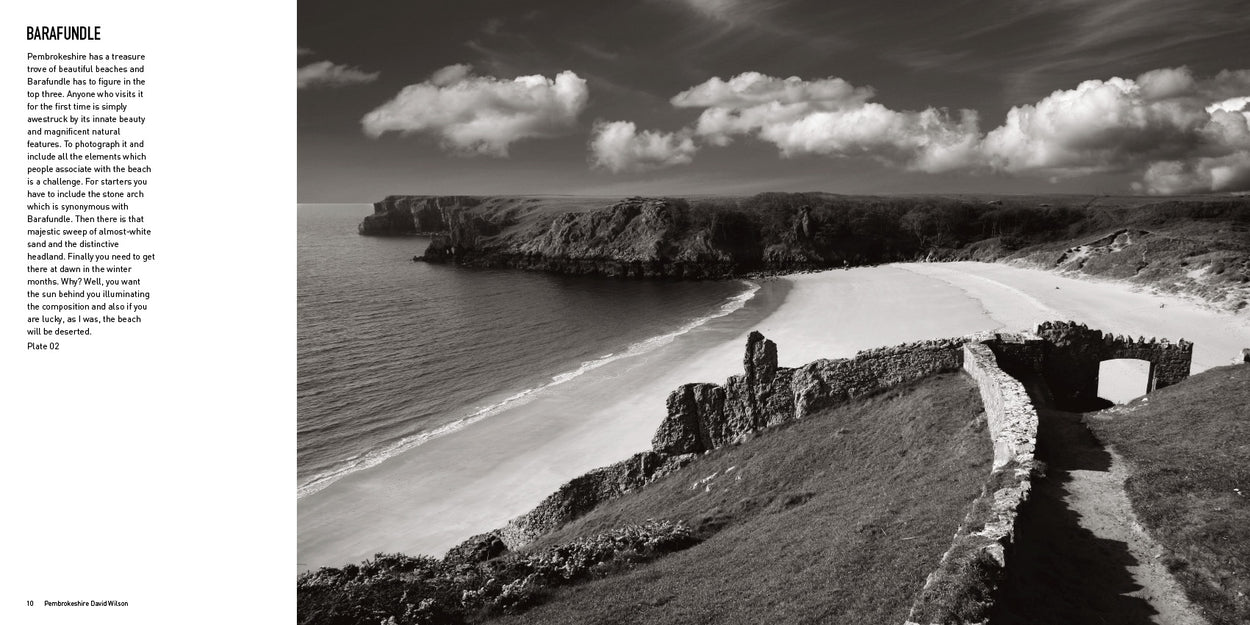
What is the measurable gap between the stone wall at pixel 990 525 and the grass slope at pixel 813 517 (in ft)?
1.87

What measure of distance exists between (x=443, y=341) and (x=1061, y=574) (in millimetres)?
46050

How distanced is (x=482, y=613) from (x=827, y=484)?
871 centimetres

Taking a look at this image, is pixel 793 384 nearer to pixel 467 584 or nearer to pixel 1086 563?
pixel 1086 563

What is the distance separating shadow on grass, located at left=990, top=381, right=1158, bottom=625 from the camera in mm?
8219

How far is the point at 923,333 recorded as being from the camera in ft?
145

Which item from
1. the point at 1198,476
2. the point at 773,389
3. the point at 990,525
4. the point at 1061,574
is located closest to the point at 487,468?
the point at 773,389

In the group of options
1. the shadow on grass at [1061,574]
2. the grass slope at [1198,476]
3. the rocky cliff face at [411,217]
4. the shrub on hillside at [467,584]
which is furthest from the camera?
the rocky cliff face at [411,217]

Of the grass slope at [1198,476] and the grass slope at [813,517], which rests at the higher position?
the grass slope at [1198,476]

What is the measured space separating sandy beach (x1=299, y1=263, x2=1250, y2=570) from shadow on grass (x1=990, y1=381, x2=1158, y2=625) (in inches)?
699

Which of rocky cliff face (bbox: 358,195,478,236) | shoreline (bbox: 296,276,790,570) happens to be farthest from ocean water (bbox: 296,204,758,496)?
rocky cliff face (bbox: 358,195,478,236)

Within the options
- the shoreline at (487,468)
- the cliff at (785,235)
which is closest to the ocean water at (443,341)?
the shoreline at (487,468)

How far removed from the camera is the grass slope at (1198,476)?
873 cm

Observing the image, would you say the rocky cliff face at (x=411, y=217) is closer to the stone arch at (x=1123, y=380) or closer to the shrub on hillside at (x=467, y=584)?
the stone arch at (x=1123, y=380)

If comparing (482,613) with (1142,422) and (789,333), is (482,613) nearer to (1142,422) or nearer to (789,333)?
(1142,422)
